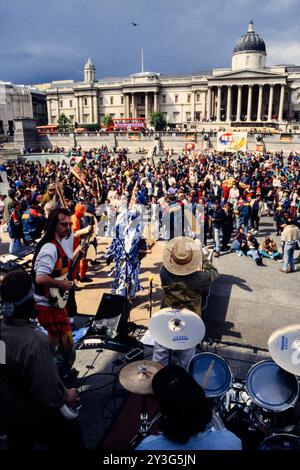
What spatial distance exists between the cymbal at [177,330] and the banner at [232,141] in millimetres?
19116

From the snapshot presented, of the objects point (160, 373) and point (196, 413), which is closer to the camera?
point (196, 413)

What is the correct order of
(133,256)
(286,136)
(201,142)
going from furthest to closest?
1. (201,142)
2. (286,136)
3. (133,256)

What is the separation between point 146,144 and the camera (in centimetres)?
5419

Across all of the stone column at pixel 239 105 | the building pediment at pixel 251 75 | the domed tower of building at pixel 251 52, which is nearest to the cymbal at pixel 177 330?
the stone column at pixel 239 105

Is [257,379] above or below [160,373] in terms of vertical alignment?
below

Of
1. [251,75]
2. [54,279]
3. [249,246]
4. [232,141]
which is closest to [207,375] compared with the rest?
[54,279]

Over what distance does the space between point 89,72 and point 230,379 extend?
364 ft

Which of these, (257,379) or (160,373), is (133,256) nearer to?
(257,379)

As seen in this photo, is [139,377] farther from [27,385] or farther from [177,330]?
[27,385]

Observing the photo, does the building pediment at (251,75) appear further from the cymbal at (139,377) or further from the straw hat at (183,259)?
the cymbal at (139,377)

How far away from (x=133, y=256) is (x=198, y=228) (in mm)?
5775

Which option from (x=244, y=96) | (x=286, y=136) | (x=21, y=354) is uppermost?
(x=244, y=96)

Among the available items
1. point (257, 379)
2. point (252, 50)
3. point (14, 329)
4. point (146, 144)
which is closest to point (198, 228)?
point (257, 379)

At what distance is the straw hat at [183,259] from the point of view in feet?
15.1
